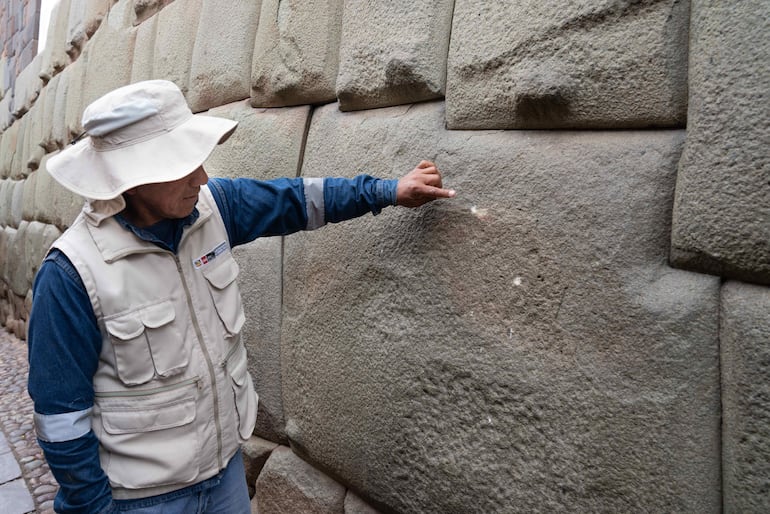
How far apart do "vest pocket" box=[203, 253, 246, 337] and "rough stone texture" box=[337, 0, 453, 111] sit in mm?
550

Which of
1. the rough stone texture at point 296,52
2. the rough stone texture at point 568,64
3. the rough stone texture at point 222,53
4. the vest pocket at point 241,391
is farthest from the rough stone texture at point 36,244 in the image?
the rough stone texture at point 568,64

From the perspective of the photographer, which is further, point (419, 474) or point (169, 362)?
point (419, 474)

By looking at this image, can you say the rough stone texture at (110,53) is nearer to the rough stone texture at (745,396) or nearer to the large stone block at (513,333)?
the large stone block at (513,333)

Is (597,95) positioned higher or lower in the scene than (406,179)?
higher

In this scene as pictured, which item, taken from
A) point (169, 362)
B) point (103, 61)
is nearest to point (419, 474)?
point (169, 362)

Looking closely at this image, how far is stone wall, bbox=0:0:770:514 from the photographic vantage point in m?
0.90

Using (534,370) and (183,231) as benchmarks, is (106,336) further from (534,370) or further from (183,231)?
(534,370)

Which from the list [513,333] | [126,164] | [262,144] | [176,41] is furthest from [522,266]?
[176,41]

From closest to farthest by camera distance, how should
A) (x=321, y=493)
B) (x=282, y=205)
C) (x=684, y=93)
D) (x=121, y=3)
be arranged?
(x=684, y=93), (x=282, y=205), (x=321, y=493), (x=121, y=3)

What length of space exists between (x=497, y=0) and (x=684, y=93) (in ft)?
1.43

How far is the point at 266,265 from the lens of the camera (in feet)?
6.15

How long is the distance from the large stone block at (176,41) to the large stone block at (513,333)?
48.3 inches

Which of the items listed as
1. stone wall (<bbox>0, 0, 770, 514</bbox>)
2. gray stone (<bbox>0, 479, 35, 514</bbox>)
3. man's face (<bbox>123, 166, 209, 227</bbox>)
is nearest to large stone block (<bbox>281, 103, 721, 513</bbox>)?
stone wall (<bbox>0, 0, 770, 514</bbox>)

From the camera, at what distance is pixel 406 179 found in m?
1.28
